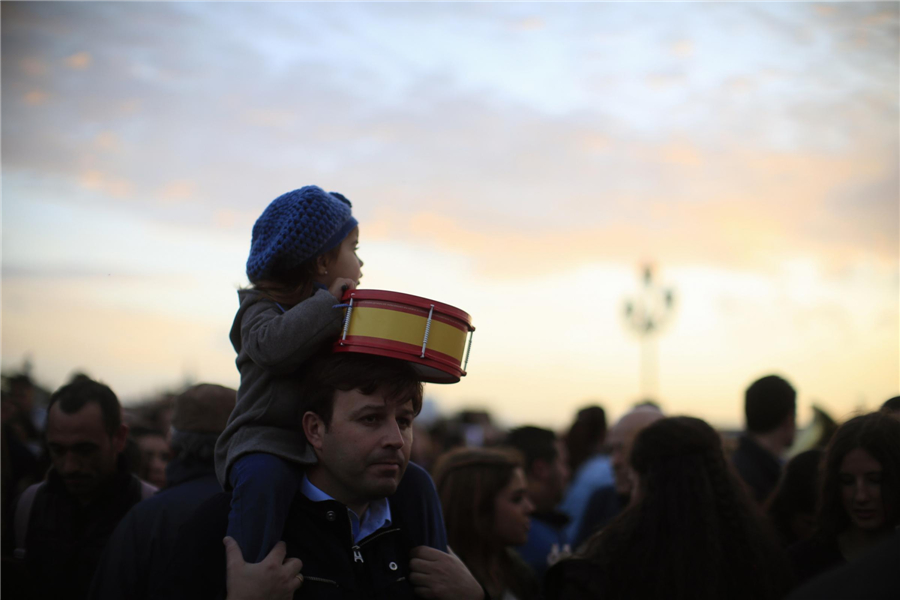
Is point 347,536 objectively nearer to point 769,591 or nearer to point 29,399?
point 769,591

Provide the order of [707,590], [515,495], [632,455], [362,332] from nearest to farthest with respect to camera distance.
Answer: [362,332] → [707,590] → [632,455] → [515,495]

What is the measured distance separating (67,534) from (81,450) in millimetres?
472

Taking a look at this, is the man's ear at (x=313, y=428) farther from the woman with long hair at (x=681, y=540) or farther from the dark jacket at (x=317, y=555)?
the woman with long hair at (x=681, y=540)

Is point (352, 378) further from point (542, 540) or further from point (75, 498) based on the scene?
point (542, 540)

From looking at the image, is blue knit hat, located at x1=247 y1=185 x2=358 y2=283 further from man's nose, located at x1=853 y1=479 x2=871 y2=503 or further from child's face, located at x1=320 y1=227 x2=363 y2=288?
man's nose, located at x1=853 y1=479 x2=871 y2=503

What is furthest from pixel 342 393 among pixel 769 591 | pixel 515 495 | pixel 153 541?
pixel 515 495

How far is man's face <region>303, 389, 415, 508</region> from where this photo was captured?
2584mm

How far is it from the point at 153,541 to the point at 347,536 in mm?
1585

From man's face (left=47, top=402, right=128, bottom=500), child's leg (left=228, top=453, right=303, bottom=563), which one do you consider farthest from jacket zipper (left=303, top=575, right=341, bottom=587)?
man's face (left=47, top=402, right=128, bottom=500)

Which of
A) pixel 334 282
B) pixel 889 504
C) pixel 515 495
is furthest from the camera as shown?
pixel 515 495

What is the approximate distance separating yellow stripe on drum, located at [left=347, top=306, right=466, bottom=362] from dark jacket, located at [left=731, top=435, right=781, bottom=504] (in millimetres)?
4312

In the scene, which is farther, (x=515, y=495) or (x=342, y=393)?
(x=515, y=495)

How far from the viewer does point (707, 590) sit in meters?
3.19

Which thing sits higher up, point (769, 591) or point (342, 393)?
point (342, 393)
